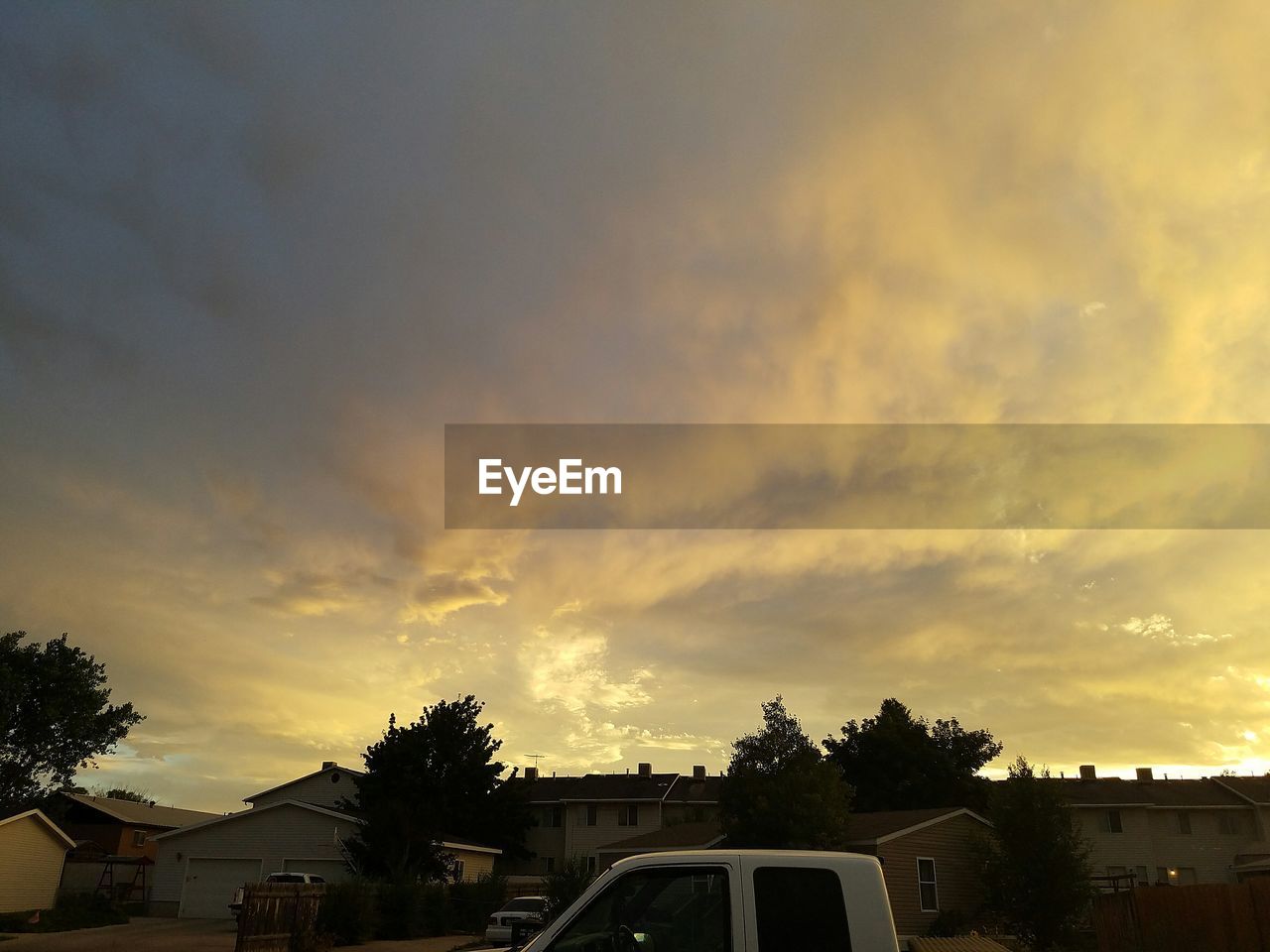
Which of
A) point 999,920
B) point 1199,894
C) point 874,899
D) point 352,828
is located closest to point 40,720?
point 352,828

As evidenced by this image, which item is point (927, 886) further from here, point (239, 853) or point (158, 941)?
point (239, 853)

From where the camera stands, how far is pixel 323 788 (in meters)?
51.6

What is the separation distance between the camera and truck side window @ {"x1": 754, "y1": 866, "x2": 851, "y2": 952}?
5520mm

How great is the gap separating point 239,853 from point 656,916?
139ft

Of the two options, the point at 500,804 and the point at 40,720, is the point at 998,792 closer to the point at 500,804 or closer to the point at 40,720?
the point at 500,804

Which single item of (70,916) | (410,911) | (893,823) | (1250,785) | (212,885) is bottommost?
(70,916)

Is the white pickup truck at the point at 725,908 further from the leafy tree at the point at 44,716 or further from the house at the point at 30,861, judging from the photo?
the leafy tree at the point at 44,716

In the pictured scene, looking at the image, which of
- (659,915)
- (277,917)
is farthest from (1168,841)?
(659,915)

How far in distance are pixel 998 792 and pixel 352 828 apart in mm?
28359

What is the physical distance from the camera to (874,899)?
18.8 ft

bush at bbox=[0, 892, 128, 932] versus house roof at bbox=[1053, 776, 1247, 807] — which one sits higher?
house roof at bbox=[1053, 776, 1247, 807]

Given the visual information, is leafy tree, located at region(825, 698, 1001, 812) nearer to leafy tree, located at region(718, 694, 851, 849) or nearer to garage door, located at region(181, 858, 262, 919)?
leafy tree, located at region(718, 694, 851, 849)

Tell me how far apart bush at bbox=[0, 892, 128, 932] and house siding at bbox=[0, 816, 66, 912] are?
810 mm

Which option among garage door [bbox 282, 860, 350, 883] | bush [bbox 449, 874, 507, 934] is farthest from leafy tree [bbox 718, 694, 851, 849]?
garage door [bbox 282, 860, 350, 883]
